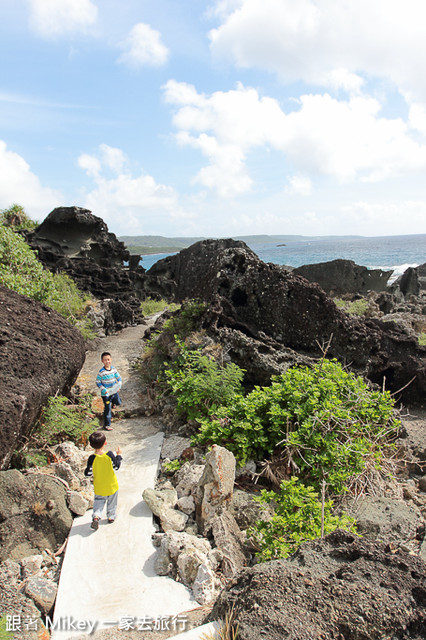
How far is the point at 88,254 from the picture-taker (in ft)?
65.3

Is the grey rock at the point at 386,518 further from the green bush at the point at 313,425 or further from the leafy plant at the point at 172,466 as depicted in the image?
the leafy plant at the point at 172,466

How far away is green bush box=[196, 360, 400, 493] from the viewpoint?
16.0ft

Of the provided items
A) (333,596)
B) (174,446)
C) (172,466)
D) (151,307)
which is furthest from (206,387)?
(151,307)

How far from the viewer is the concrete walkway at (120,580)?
329cm

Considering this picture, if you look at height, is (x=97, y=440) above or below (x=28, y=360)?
below

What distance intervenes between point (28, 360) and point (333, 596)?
4940 mm

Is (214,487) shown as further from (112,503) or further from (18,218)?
(18,218)

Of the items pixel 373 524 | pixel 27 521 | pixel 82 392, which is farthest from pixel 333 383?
pixel 82 392

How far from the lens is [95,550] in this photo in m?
4.07

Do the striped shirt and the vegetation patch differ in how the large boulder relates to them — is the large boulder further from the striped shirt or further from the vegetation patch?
the striped shirt

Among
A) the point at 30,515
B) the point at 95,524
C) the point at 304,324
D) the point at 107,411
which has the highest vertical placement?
the point at 304,324

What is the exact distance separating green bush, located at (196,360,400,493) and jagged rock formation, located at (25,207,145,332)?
34.0ft

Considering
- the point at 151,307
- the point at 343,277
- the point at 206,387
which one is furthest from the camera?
the point at 343,277

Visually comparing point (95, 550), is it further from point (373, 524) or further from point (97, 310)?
point (97, 310)
